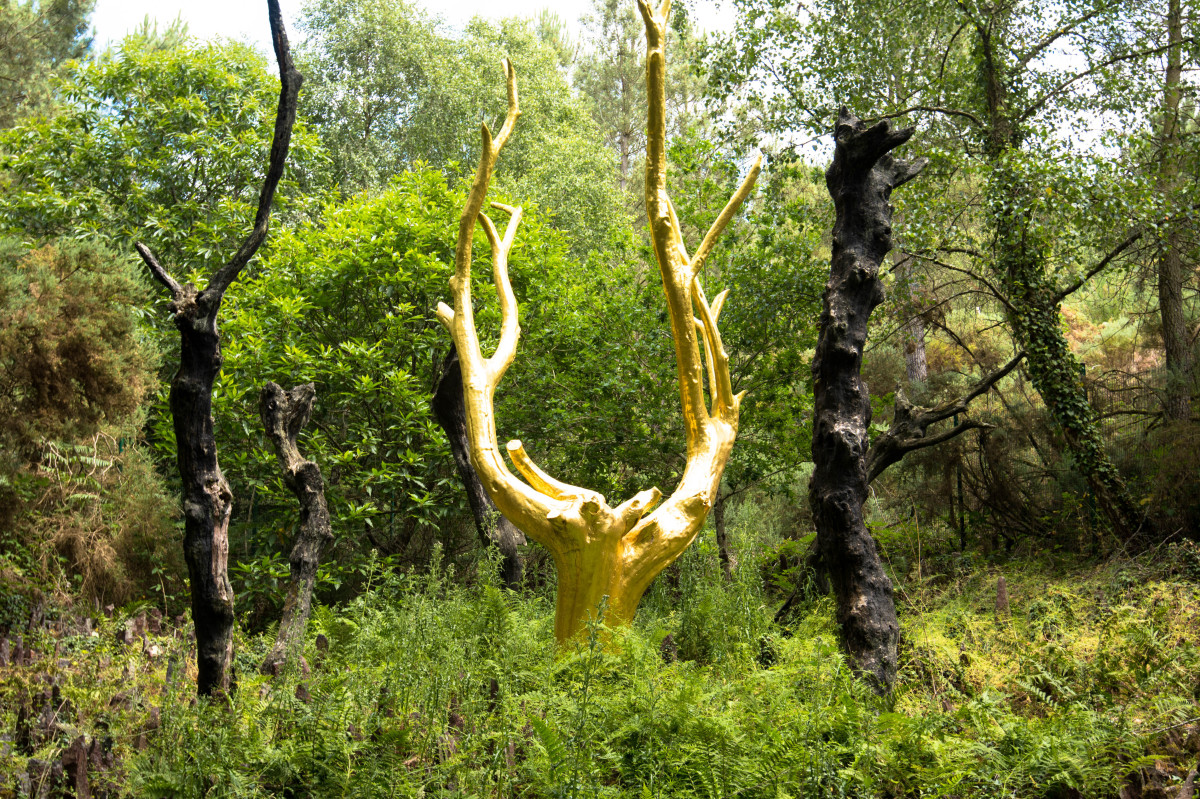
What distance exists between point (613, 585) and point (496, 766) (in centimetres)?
187

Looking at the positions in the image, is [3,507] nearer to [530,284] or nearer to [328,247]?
[328,247]

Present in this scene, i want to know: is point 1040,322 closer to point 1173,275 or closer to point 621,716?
point 1173,275

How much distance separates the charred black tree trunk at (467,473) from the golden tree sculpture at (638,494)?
93 cm

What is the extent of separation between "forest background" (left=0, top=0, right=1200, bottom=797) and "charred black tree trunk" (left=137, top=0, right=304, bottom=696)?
0.67 feet

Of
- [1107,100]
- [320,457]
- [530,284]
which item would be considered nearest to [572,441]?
[530,284]

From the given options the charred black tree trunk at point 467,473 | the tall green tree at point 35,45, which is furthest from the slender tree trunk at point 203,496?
the tall green tree at point 35,45

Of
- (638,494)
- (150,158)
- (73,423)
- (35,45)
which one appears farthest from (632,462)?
(35,45)

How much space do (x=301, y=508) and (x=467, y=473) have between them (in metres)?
1.85

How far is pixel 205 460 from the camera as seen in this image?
154 inches

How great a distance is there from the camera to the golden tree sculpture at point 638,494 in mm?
4582

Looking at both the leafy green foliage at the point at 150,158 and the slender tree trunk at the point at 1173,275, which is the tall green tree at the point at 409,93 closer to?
the leafy green foliage at the point at 150,158

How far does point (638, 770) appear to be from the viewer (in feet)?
9.39

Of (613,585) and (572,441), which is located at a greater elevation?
(572,441)

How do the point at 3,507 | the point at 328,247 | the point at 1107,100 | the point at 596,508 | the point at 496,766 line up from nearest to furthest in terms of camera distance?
the point at 496,766 → the point at 596,508 → the point at 3,507 → the point at 328,247 → the point at 1107,100
